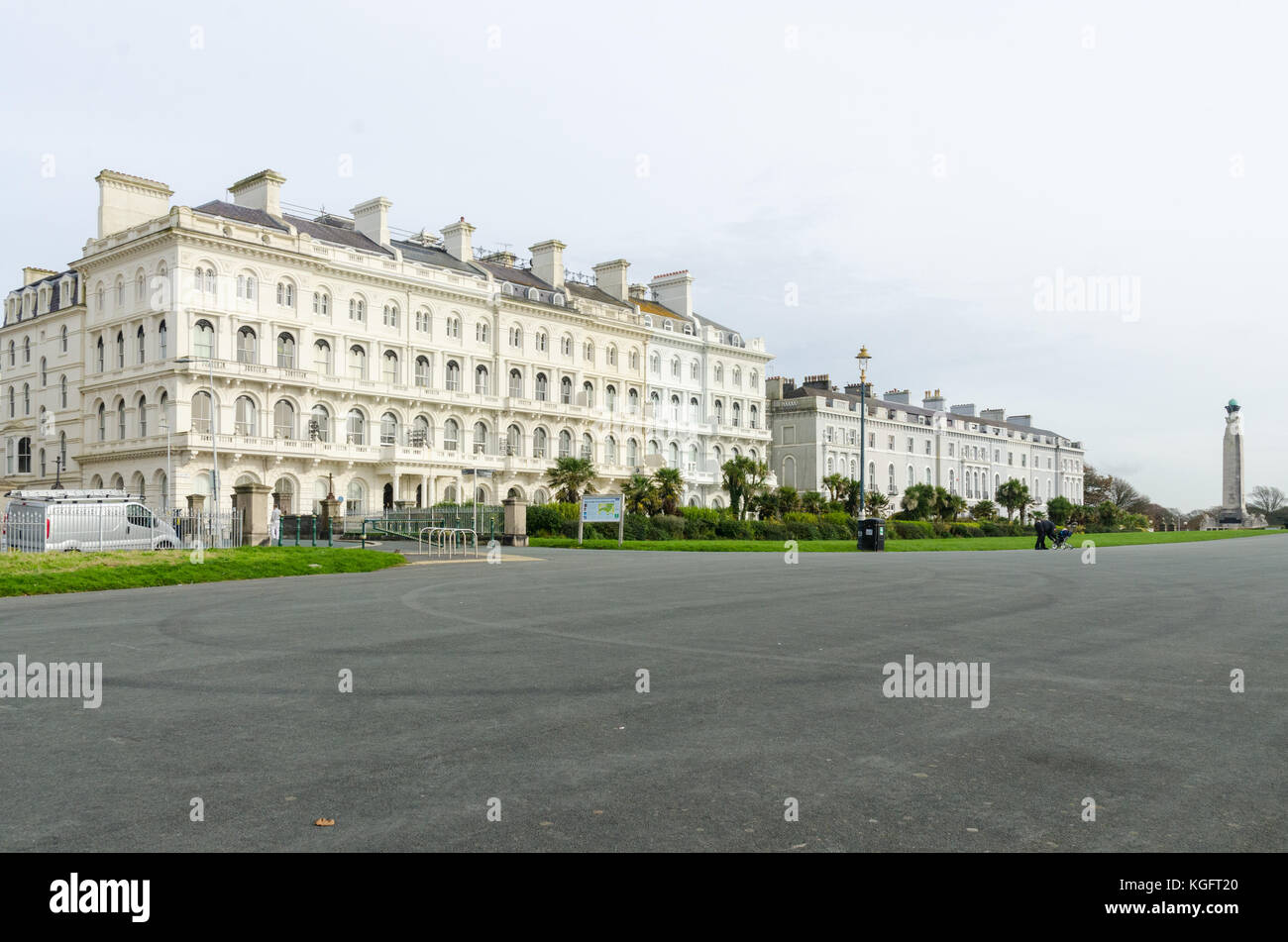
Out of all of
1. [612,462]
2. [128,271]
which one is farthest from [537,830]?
[612,462]

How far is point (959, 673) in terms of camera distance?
837cm

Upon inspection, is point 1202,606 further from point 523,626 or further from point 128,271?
point 128,271

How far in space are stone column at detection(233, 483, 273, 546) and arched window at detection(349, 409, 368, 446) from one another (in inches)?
1137

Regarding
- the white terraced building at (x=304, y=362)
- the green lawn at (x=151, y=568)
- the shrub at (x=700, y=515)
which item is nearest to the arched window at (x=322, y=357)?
the white terraced building at (x=304, y=362)

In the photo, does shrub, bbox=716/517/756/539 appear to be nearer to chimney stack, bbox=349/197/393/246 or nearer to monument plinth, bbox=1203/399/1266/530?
chimney stack, bbox=349/197/393/246

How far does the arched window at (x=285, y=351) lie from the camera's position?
5534 cm

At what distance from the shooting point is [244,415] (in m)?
53.7

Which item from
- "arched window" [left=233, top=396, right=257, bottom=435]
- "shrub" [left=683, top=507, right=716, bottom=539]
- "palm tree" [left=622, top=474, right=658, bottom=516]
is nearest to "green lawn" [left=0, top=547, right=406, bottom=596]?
"shrub" [left=683, top=507, right=716, bottom=539]

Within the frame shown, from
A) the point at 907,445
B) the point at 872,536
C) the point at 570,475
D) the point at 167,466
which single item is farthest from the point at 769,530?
the point at 907,445

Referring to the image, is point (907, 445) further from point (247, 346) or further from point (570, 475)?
point (247, 346)

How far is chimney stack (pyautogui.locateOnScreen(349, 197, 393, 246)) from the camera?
6306 cm

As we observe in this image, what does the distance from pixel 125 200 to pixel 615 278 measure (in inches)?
1437

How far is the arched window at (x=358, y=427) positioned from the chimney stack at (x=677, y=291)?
34.1 m

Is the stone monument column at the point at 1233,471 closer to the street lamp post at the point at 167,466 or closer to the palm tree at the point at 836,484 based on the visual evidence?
the palm tree at the point at 836,484
